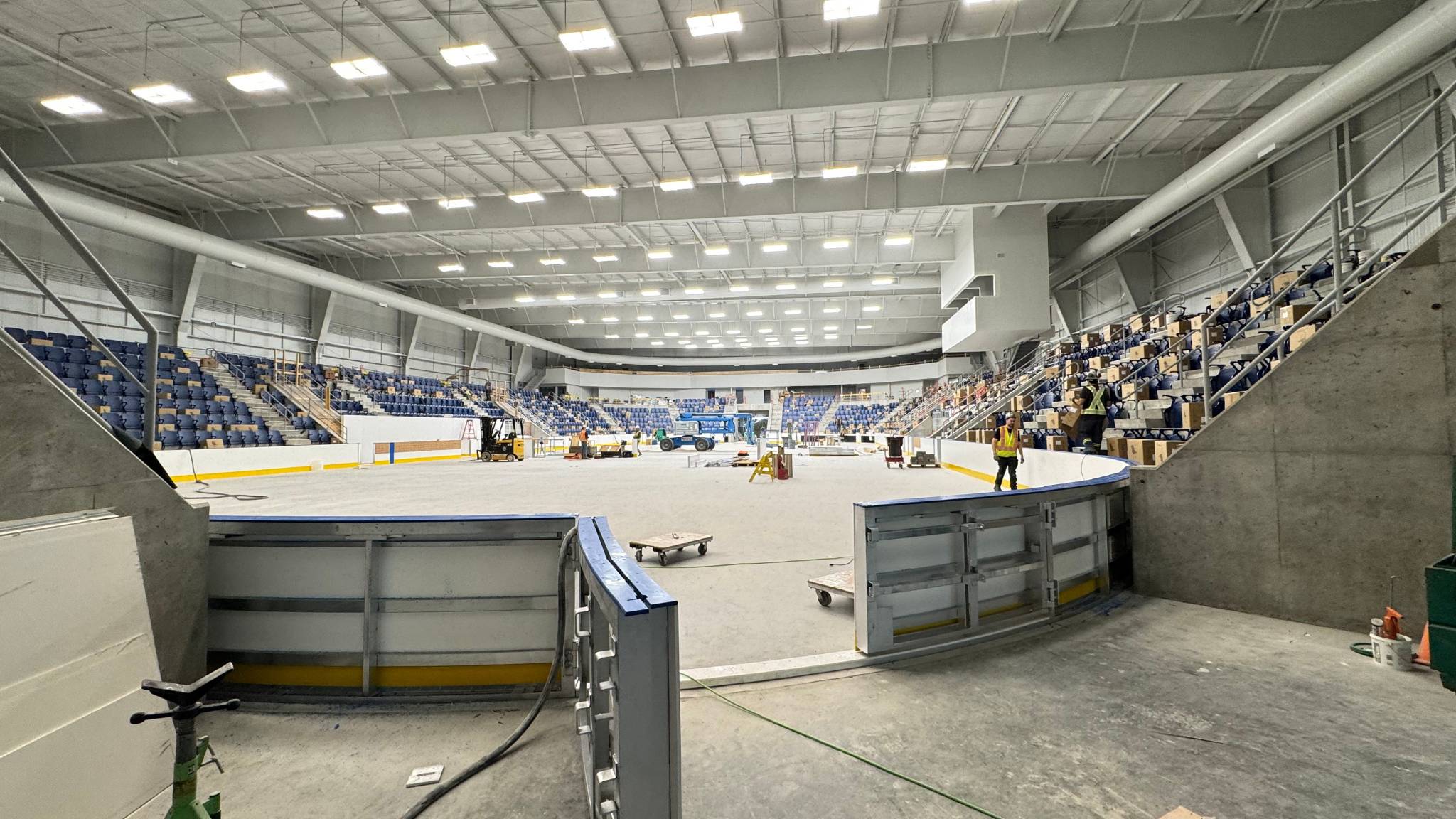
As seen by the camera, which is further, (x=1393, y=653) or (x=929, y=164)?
(x=929, y=164)

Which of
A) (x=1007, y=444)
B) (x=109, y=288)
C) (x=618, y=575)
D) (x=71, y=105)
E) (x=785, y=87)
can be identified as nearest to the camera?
(x=618, y=575)

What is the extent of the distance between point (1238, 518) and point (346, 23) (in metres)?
14.0

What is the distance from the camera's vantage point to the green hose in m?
2.10

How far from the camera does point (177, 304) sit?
1892 centimetres

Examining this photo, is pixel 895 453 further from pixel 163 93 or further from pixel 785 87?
pixel 163 93

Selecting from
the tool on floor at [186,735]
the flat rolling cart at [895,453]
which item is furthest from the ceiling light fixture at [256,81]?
the flat rolling cart at [895,453]

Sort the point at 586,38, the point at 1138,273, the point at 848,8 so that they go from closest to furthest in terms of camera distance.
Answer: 1. the point at 848,8
2. the point at 586,38
3. the point at 1138,273

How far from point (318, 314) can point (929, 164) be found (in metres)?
26.1

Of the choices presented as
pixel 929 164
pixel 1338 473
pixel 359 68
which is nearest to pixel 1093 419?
pixel 1338 473

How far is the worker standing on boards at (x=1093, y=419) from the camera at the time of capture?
9.12 meters

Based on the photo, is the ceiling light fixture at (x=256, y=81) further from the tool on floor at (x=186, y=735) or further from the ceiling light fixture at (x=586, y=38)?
the tool on floor at (x=186, y=735)

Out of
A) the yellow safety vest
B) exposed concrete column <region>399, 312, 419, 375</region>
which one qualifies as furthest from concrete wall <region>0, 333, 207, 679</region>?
exposed concrete column <region>399, 312, 419, 375</region>

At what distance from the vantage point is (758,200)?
1539 centimetres

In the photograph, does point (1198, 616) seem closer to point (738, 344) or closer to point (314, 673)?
point (314, 673)
